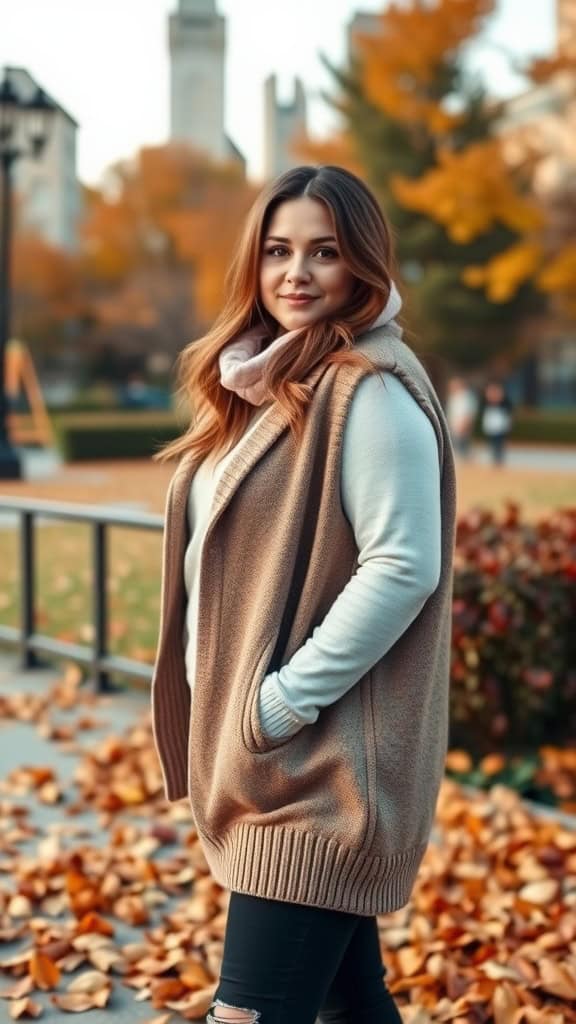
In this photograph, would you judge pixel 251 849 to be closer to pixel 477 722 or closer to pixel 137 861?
pixel 137 861

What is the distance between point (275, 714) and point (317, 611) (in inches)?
6.8

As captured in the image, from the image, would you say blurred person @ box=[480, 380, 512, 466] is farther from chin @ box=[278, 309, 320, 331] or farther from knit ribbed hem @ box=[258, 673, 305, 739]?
knit ribbed hem @ box=[258, 673, 305, 739]

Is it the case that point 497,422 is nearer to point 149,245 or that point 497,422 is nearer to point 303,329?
point 303,329

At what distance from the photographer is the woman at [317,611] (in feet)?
6.20

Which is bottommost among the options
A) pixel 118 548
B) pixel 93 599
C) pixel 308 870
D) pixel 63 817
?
pixel 118 548

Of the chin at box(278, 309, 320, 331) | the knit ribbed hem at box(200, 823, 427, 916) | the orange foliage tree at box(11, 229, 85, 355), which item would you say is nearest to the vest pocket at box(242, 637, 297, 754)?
the knit ribbed hem at box(200, 823, 427, 916)

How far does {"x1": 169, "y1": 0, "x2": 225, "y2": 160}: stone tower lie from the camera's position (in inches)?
470

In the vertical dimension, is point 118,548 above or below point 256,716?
below

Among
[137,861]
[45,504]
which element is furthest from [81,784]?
[45,504]

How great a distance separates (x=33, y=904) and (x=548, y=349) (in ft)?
169

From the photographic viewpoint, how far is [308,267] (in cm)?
206

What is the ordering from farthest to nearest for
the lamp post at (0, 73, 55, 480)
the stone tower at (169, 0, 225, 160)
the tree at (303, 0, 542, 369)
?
the tree at (303, 0, 542, 369), the lamp post at (0, 73, 55, 480), the stone tower at (169, 0, 225, 160)

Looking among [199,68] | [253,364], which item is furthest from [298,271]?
[199,68]

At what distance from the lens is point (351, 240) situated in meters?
2.04
